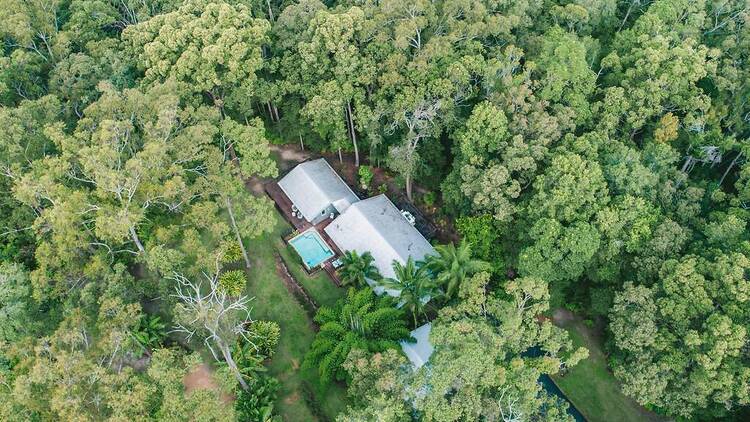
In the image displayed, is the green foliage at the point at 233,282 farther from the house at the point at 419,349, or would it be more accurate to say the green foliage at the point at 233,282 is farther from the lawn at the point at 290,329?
the house at the point at 419,349

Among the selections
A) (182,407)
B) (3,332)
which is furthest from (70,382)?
(3,332)

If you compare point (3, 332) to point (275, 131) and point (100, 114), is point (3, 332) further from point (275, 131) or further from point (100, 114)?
point (275, 131)

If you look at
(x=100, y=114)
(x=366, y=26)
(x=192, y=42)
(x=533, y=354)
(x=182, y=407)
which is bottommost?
(x=533, y=354)

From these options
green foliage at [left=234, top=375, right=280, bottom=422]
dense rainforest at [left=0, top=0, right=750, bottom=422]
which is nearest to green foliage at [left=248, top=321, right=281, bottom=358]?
dense rainforest at [left=0, top=0, right=750, bottom=422]

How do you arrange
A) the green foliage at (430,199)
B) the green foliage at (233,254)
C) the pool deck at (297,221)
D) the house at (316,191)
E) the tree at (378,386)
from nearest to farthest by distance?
the tree at (378,386) < the green foliage at (233,254) < the pool deck at (297,221) < the house at (316,191) < the green foliage at (430,199)

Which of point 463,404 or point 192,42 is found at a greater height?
point 192,42

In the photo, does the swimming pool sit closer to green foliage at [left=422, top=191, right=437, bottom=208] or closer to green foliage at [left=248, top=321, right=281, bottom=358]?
green foliage at [left=248, top=321, right=281, bottom=358]

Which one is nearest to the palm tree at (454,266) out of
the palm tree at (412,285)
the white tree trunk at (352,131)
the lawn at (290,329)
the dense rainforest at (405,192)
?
the dense rainforest at (405,192)
